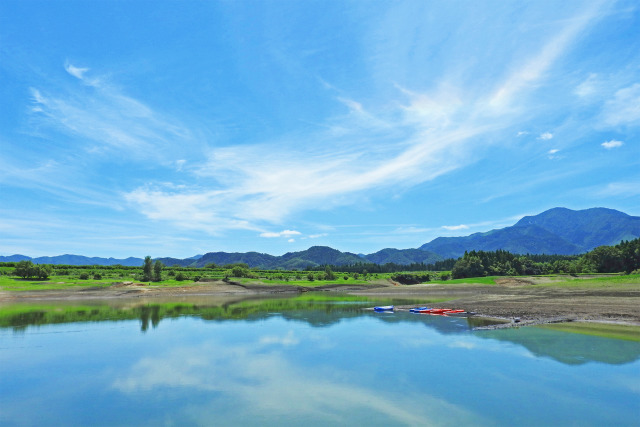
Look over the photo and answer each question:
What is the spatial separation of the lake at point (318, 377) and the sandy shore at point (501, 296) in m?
10.0

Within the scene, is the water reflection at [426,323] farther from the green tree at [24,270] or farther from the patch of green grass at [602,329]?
the green tree at [24,270]

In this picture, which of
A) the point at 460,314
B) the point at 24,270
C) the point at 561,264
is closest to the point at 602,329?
the point at 460,314

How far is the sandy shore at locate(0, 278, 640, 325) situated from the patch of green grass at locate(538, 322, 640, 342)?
2.07 metres

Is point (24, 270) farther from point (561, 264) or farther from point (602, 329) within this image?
point (561, 264)

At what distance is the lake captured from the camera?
578 inches

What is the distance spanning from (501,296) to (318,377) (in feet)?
188

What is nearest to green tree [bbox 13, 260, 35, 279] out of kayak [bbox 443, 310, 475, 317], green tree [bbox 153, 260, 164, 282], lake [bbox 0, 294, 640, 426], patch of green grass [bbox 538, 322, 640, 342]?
green tree [bbox 153, 260, 164, 282]

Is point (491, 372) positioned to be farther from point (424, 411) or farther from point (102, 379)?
point (102, 379)

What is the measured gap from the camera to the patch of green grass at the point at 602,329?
92.3ft

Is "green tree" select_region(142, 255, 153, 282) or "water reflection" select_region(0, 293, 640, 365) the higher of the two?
"green tree" select_region(142, 255, 153, 282)

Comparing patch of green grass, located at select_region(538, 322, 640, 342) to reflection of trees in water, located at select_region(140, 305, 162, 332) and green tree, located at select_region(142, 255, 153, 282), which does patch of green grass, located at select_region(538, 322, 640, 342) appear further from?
green tree, located at select_region(142, 255, 153, 282)

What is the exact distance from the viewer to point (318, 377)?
20.1 meters

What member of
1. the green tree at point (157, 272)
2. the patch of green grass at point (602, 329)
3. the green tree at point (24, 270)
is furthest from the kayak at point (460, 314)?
the green tree at point (24, 270)

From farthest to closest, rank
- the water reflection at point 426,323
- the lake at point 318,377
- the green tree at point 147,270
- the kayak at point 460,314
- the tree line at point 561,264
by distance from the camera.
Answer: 1. the green tree at point 147,270
2. the tree line at point 561,264
3. the kayak at point 460,314
4. the water reflection at point 426,323
5. the lake at point 318,377
